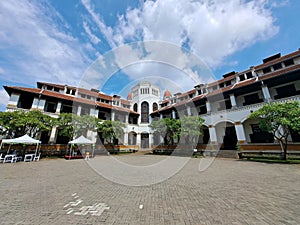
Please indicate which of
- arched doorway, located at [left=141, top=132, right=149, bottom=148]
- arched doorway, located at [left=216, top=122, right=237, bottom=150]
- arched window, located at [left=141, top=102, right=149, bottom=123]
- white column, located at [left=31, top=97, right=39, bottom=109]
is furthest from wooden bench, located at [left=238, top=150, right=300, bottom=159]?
white column, located at [left=31, top=97, right=39, bottom=109]

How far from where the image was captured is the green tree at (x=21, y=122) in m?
13.1

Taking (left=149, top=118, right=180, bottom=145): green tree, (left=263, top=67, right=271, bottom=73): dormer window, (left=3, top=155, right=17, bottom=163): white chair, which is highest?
(left=263, top=67, right=271, bottom=73): dormer window

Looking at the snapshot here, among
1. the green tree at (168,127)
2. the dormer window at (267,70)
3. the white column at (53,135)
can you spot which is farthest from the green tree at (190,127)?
the white column at (53,135)

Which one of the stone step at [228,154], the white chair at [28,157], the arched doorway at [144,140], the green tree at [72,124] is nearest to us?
the white chair at [28,157]

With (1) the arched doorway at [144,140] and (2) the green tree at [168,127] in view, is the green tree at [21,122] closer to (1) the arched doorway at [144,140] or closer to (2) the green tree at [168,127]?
(2) the green tree at [168,127]

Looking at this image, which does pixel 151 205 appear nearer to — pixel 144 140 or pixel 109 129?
pixel 109 129

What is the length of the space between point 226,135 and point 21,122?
2482cm

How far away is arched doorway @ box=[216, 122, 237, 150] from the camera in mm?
18938

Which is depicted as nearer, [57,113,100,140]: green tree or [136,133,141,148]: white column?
[57,113,100,140]: green tree

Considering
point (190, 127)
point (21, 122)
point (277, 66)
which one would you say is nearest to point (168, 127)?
point (190, 127)

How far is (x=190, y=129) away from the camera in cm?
1753

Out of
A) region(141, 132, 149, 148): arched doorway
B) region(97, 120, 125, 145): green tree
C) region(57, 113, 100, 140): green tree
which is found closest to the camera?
region(57, 113, 100, 140): green tree

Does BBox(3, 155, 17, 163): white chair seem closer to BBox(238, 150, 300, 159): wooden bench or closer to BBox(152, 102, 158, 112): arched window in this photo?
BBox(238, 150, 300, 159): wooden bench

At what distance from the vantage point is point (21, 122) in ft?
43.3
